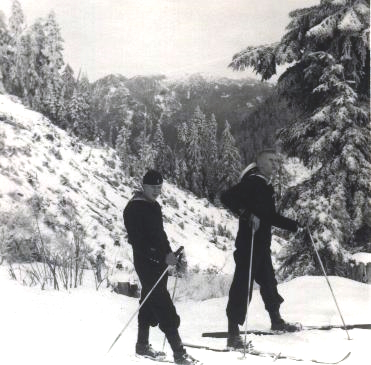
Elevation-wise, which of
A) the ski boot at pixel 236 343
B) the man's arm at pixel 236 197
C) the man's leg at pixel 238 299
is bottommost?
the ski boot at pixel 236 343

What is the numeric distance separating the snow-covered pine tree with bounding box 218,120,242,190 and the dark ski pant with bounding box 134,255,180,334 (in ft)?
31.5

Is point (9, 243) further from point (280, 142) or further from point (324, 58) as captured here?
point (324, 58)

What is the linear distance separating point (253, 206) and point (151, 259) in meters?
0.98

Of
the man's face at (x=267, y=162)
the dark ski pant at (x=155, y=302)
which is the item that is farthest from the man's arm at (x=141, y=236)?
the man's face at (x=267, y=162)

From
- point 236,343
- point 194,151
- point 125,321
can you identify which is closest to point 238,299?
point 236,343

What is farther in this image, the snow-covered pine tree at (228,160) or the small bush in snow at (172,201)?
the small bush in snow at (172,201)

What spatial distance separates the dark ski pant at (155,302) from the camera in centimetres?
399

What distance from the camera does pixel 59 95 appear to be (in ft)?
63.9

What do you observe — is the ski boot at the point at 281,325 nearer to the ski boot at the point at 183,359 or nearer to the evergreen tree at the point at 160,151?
the ski boot at the point at 183,359

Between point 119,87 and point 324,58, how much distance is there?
515 centimetres

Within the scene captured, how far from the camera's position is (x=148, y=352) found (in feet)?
13.6

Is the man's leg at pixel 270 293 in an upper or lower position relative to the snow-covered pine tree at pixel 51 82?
lower

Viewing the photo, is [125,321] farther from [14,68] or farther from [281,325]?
[14,68]

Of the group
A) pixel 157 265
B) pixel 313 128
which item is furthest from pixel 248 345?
pixel 313 128
